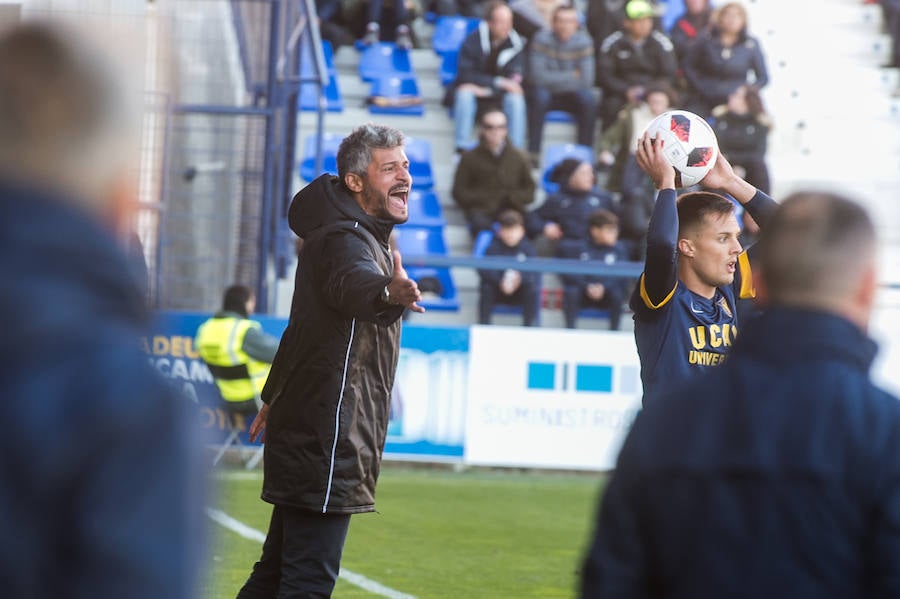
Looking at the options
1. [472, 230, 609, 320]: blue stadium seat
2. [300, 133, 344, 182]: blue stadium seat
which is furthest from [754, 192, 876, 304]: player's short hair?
[300, 133, 344, 182]: blue stadium seat

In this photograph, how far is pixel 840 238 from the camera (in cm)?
240

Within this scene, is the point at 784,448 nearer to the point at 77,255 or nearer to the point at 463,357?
the point at 77,255

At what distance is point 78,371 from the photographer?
5.83ft

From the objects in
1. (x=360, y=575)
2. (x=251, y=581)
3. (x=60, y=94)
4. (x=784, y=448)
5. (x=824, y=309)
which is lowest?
(x=360, y=575)

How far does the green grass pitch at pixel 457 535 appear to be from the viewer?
788 centimetres

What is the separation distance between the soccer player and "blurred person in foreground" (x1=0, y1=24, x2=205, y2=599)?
317cm

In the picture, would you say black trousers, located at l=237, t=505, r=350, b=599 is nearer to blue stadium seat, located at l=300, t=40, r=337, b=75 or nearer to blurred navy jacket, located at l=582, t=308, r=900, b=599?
blurred navy jacket, located at l=582, t=308, r=900, b=599

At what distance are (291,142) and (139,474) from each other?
47.4 feet

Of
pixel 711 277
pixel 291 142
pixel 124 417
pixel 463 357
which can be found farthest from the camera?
pixel 291 142

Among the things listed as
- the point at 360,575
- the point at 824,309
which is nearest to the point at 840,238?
the point at 824,309

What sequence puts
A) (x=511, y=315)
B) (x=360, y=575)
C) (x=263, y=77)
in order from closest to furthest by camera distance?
(x=360, y=575) < (x=511, y=315) < (x=263, y=77)

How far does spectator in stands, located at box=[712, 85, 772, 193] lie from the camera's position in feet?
56.0

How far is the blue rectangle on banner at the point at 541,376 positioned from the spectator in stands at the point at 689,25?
651cm

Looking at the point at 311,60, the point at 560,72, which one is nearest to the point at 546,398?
the point at 311,60
